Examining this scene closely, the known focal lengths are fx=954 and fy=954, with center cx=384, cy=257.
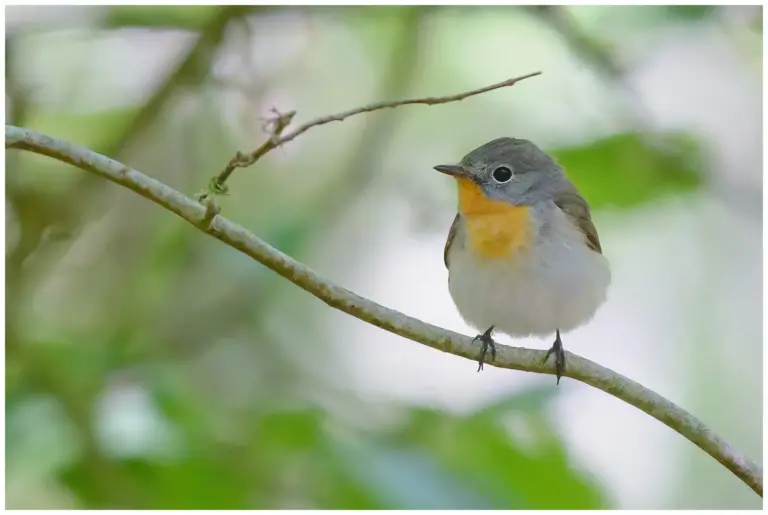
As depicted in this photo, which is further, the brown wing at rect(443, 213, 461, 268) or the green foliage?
the brown wing at rect(443, 213, 461, 268)

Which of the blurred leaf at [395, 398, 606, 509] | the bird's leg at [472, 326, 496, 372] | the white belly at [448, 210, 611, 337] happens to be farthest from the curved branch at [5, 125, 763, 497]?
the blurred leaf at [395, 398, 606, 509]

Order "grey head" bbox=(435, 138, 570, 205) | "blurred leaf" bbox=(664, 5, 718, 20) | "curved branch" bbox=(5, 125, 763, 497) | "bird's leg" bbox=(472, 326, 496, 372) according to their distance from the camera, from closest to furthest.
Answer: "curved branch" bbox=(5, 125, 763, 497)
"bird's leg" bbox=(472, 326, 496, 372)
"grey head" bbox=(435, 138, 570, 205)
"blurred leaf" bbox=(664, 5, 718, 20)

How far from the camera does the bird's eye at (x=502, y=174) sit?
6.16ft

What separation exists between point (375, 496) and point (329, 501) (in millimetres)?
182

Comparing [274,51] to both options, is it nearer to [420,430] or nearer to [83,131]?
[83,131]

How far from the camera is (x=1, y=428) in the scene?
1.87m

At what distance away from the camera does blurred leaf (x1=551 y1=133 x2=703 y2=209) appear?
83.4 inches

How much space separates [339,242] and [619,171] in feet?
2.23

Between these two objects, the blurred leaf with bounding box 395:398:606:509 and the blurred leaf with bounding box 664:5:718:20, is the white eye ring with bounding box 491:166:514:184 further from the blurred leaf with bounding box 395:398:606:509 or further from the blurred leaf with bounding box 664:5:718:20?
the blurred leaf with bounding box 664:5:718:20

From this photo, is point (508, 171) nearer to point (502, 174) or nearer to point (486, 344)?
point (502, 174)

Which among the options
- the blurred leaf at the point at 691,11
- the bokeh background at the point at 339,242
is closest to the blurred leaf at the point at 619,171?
the bokeh background at the point at 339,242

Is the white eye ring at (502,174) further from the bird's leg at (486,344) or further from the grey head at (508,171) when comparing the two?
the bird's leg at (486,344)

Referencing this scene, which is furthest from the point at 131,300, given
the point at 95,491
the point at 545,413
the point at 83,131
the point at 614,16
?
the point at 614,16

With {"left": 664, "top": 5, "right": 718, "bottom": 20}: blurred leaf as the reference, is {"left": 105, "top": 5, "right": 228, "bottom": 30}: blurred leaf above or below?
below
